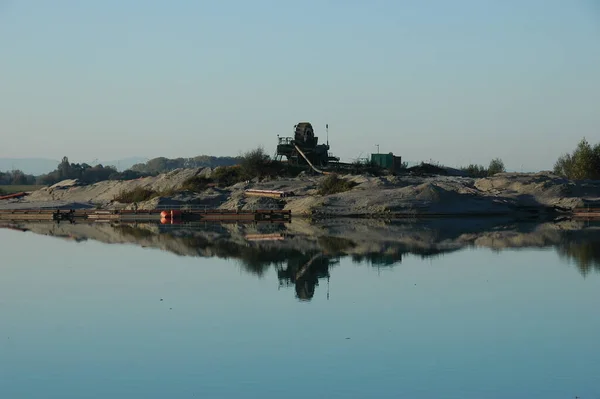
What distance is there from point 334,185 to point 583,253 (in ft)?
129

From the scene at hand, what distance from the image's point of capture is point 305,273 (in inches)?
1303

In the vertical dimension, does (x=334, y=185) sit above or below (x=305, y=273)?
above

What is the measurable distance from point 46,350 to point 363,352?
6.31 metres

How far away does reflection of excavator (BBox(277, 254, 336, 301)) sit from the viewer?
28592 mm

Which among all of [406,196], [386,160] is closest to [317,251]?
[406,196]

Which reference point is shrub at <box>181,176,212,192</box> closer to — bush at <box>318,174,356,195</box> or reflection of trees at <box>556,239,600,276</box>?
bush at <box>318,174,356,195</box>

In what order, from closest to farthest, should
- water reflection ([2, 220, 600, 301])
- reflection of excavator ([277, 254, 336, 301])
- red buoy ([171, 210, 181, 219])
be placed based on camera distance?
reflection of excavator ([277, 254, 336, 301]) < water reflection ([2, 220, 600, 301]) < red buoy ([171, 210, 181, 219])

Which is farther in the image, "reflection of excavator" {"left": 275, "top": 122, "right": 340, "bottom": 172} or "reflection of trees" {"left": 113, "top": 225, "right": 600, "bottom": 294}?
"reflection of excavator" {"left": 275, "top": 122, "right": 340, "bottom": 172}

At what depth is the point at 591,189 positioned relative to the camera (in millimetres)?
76750

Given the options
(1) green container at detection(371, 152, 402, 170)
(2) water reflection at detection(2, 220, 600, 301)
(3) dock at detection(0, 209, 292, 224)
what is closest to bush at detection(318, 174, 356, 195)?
(3) dock at detection(0, 209, 292, 224)

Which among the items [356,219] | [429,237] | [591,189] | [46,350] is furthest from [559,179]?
[46,350]

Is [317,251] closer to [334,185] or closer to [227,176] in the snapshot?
[334,185]

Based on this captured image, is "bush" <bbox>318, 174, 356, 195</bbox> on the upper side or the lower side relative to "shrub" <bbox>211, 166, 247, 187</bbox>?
lower

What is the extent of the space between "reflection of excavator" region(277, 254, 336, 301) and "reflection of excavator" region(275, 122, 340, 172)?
5188 cm
